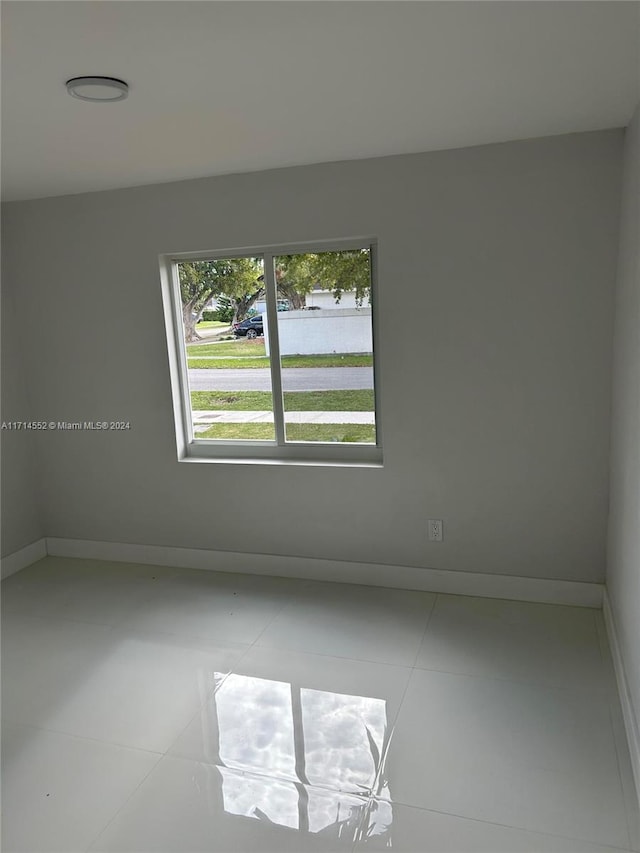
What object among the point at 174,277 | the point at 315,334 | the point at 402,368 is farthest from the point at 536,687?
the point at 174,277

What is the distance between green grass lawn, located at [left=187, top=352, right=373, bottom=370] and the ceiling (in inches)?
40.0

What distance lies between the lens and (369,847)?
177 cm

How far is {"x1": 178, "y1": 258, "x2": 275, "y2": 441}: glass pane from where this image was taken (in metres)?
3.53

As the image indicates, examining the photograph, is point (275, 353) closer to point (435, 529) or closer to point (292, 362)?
point (292, 362)

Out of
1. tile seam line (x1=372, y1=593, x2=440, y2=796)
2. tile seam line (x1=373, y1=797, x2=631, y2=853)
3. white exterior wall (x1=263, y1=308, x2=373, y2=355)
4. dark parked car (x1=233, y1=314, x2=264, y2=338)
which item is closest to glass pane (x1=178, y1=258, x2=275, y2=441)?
dark parked car (x1=233, y1=314, x2=264, y2=338)

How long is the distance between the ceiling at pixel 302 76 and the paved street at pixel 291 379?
1.10 metres

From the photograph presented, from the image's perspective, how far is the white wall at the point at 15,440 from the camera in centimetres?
379

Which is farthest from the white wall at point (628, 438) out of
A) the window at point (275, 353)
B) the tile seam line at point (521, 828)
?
the window at point (275, 353)

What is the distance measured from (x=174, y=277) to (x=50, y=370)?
99 cm

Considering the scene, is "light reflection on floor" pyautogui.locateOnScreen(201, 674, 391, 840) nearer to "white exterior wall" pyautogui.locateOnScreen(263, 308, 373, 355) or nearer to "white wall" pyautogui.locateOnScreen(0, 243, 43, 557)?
"white exterior wall" pyautogui.locateOnScreen(263, 308, 373, 355)

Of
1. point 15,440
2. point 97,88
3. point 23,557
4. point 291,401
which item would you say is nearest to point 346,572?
point 291,401

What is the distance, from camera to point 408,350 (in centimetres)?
313

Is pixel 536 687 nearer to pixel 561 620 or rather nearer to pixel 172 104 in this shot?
A: pixel 561 620

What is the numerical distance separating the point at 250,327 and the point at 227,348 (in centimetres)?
19
